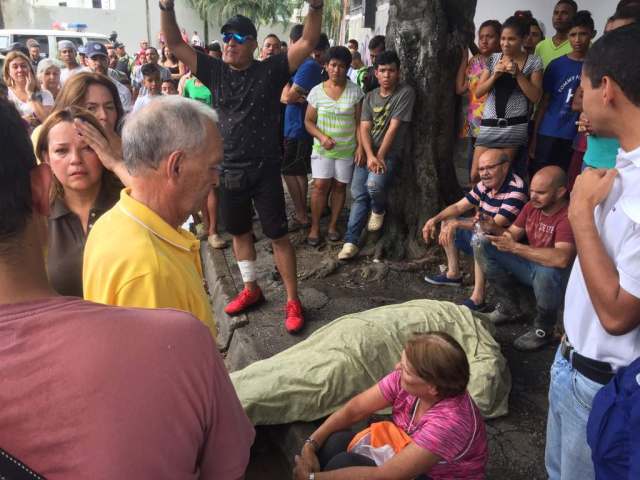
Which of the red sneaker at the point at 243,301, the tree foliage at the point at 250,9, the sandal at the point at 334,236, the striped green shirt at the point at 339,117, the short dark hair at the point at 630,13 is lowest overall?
the red sneaker at the point at 243,301

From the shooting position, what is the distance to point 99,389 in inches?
31.2

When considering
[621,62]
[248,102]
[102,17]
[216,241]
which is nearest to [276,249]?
[248,102]

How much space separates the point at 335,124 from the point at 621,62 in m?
3.86

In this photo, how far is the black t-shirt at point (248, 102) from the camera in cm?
366

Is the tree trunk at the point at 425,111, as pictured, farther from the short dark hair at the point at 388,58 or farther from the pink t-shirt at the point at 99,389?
the pink t-shirt at the point at 99,389

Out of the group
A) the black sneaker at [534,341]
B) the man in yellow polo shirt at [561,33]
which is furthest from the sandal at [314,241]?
the man in yellow polo shirt at [561,33]

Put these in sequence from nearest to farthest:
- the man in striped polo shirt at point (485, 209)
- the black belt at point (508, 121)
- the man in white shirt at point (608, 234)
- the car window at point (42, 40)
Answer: the man in white shirt at point (608, 234) → the man in striped polo shirt at point (485, 209) → the black belt at point (508, 121) → the car window at point (42, 40)

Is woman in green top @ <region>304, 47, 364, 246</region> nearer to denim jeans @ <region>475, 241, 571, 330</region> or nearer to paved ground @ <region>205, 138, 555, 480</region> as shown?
paved ground @ <region>205, 138, 555, 480</region>

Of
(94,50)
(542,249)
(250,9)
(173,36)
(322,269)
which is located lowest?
(322,269)

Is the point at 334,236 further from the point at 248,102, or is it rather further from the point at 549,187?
the point at 549,187

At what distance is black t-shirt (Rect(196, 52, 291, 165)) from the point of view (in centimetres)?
366

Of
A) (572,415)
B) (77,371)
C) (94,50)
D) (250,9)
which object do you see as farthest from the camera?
(250,9)

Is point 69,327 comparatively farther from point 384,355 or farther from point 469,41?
point 469,41

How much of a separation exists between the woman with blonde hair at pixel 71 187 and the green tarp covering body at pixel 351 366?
47.3 inches
